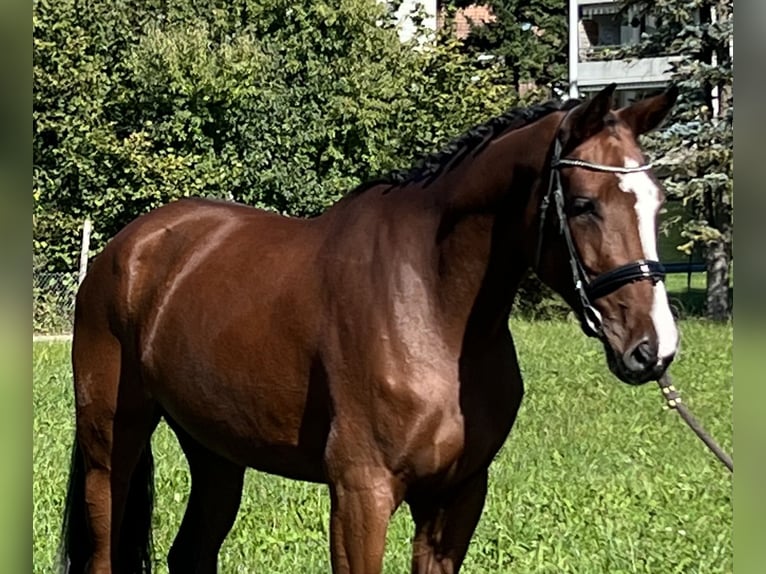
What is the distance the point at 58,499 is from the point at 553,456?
2.81 metres

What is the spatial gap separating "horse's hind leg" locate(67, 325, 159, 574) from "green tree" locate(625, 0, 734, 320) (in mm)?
11992

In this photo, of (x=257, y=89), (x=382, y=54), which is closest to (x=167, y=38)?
(x=257, y=89)

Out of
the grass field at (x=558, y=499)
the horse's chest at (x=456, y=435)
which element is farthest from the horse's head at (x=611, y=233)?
the grass field at (x=558, y=499)

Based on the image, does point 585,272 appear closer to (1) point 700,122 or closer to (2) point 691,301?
(1) point 700,122

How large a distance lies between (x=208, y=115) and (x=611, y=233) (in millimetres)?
12519

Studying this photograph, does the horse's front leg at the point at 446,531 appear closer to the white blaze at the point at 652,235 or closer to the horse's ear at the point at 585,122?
the white blaze at the point at 652,235

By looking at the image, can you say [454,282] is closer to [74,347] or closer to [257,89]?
[74,347]

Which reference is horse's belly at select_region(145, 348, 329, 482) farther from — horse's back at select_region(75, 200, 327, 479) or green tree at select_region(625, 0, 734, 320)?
green tree at select_region(625, 0, 734, 320)

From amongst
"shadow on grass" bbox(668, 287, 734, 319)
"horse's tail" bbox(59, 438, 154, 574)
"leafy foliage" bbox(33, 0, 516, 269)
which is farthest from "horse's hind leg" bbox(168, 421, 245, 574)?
"shadow on grass" bbox(668, 287, 734, 319)

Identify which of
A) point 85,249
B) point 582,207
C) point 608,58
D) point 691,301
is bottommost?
point 691,301

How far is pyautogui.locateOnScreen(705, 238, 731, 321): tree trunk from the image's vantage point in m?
15.6

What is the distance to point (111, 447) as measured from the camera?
3.49 metres

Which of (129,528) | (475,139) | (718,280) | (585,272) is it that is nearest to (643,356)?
(585,272)

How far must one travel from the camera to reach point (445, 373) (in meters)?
2.50
